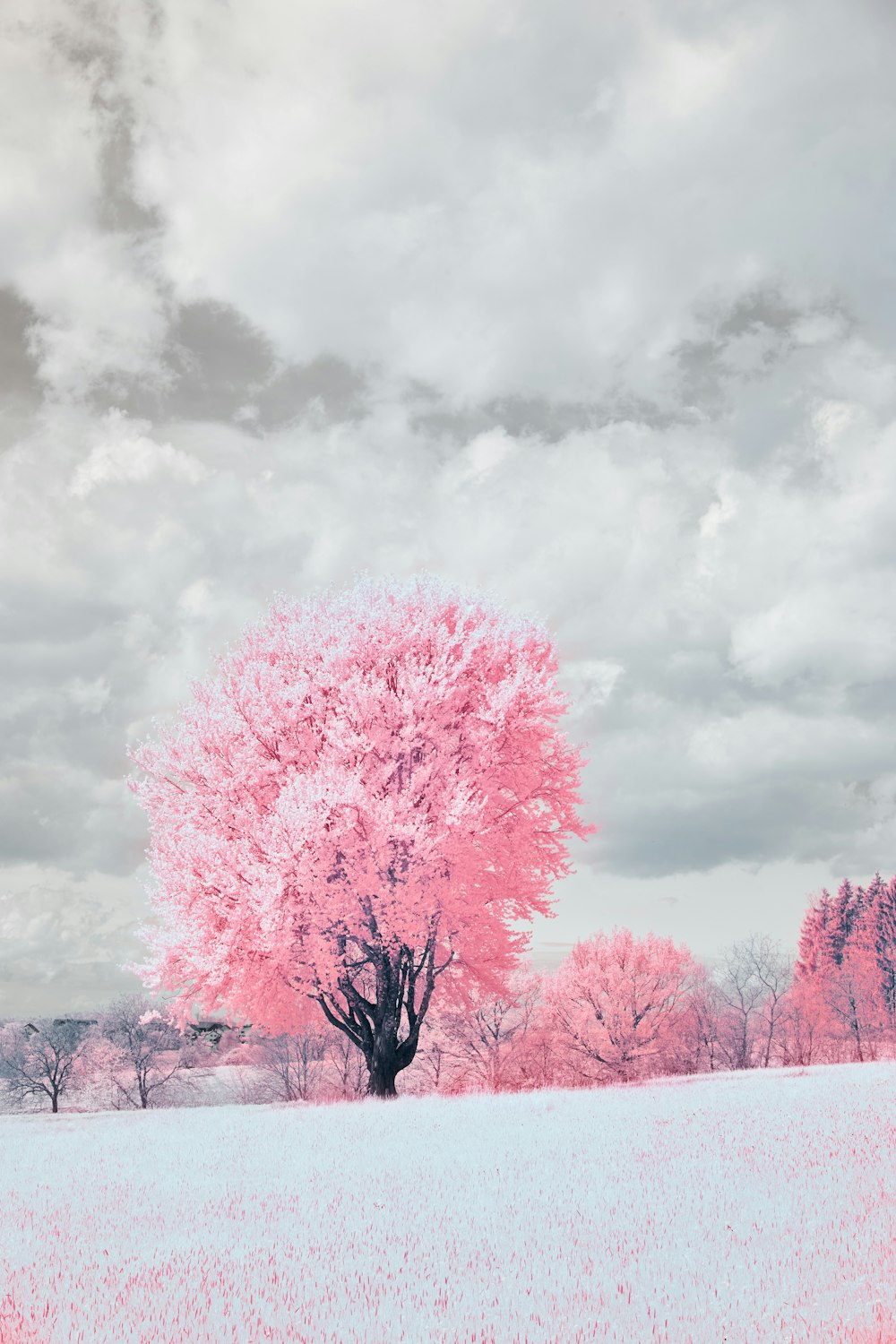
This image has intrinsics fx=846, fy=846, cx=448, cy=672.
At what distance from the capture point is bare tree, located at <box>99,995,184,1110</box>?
51469mm

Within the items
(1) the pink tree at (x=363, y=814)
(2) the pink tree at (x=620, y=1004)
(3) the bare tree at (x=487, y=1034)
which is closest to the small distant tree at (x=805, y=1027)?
(2) the pink tree at (x=620, y=1004)

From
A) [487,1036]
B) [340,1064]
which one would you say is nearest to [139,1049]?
[340,1064]

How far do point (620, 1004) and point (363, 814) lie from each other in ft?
107

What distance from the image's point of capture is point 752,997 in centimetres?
5784

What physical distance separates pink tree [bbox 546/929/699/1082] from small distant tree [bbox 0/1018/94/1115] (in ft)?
100

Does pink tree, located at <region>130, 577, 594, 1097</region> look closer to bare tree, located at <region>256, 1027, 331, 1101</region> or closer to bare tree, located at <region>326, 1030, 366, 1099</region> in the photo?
bare tree, located at <region>326, 1030, 366, 1099</region>

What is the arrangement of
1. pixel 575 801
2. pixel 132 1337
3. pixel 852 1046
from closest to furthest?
1. pixel 132 1337
2. pixel 575 801
3. pixel 852 1046

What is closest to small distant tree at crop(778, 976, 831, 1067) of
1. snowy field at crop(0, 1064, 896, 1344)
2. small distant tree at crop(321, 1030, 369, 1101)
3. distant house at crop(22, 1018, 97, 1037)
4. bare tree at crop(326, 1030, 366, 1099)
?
bare tree at crop(326, 1030, 366, 1099)

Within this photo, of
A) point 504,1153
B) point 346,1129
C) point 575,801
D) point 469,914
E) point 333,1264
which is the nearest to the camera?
point 333,1264

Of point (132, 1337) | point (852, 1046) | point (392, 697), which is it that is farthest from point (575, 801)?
point (852, 1046)

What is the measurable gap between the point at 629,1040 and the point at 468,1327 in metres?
44.6

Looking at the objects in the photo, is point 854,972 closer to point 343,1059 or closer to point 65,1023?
point 343,1059

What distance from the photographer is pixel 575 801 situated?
938 inches

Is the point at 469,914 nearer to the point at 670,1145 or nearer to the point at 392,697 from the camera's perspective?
the point at 392,697
